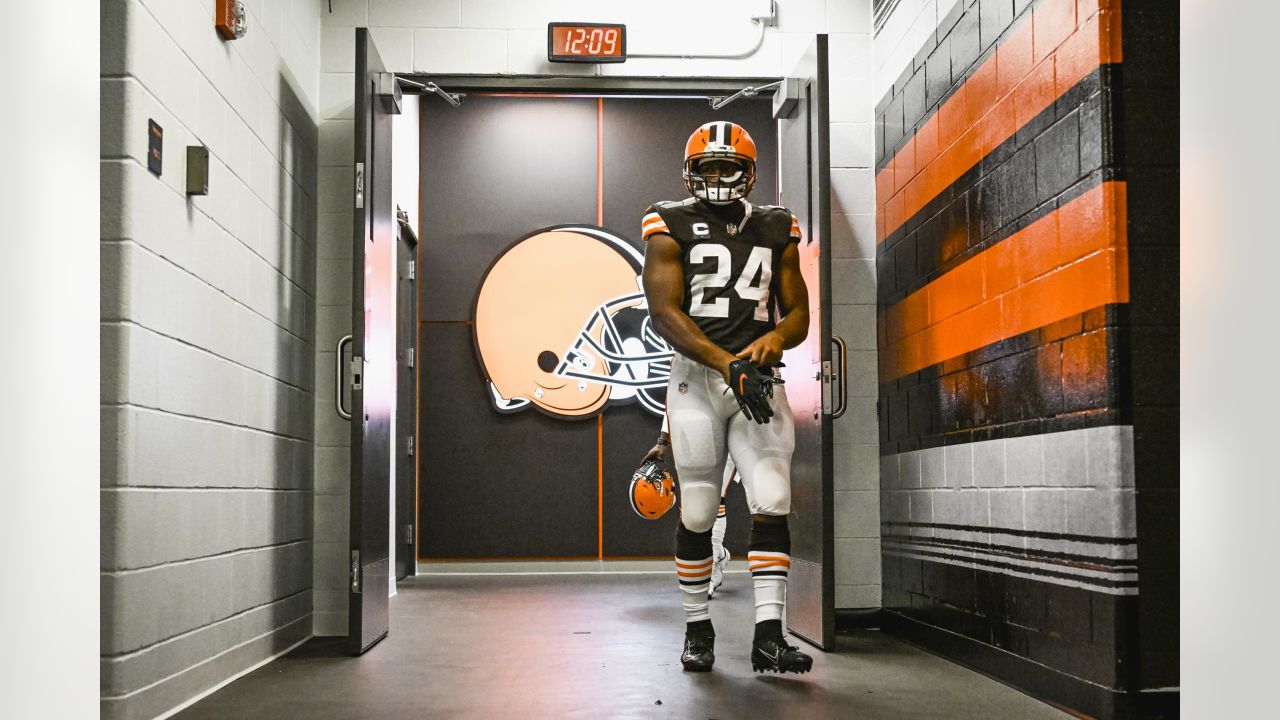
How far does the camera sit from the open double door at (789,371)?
169 inches

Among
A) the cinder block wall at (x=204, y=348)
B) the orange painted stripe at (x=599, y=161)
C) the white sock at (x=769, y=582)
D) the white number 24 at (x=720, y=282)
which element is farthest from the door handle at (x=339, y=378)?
the orange painted stripe at (x=599, y=161)

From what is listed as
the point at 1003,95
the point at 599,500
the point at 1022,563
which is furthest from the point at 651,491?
the point at 599,500

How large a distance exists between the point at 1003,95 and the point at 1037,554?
1.41 metres

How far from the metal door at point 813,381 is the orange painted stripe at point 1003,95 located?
1.27 feet

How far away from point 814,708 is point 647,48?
3.07m

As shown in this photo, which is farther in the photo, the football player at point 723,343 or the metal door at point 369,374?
the metal door at point 369,374

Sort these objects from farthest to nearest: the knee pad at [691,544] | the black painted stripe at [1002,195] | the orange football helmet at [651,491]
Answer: the orange football helmet at [651,491] → the knee pad at [691,544] → the black painted stripe at [1002,195]

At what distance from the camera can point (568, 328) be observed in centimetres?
837

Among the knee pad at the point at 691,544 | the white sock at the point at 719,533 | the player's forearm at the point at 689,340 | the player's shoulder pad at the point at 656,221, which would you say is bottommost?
the white sock at the point at 719,533

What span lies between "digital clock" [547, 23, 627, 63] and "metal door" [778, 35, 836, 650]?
757 millimetres

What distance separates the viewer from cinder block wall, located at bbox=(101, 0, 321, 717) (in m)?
2.80

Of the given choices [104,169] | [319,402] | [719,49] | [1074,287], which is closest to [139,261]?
[104,169]

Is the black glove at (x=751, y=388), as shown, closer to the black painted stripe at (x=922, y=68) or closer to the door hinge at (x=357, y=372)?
the black painted stripe at (x=922, y=68)

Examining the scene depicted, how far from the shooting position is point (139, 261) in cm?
287
